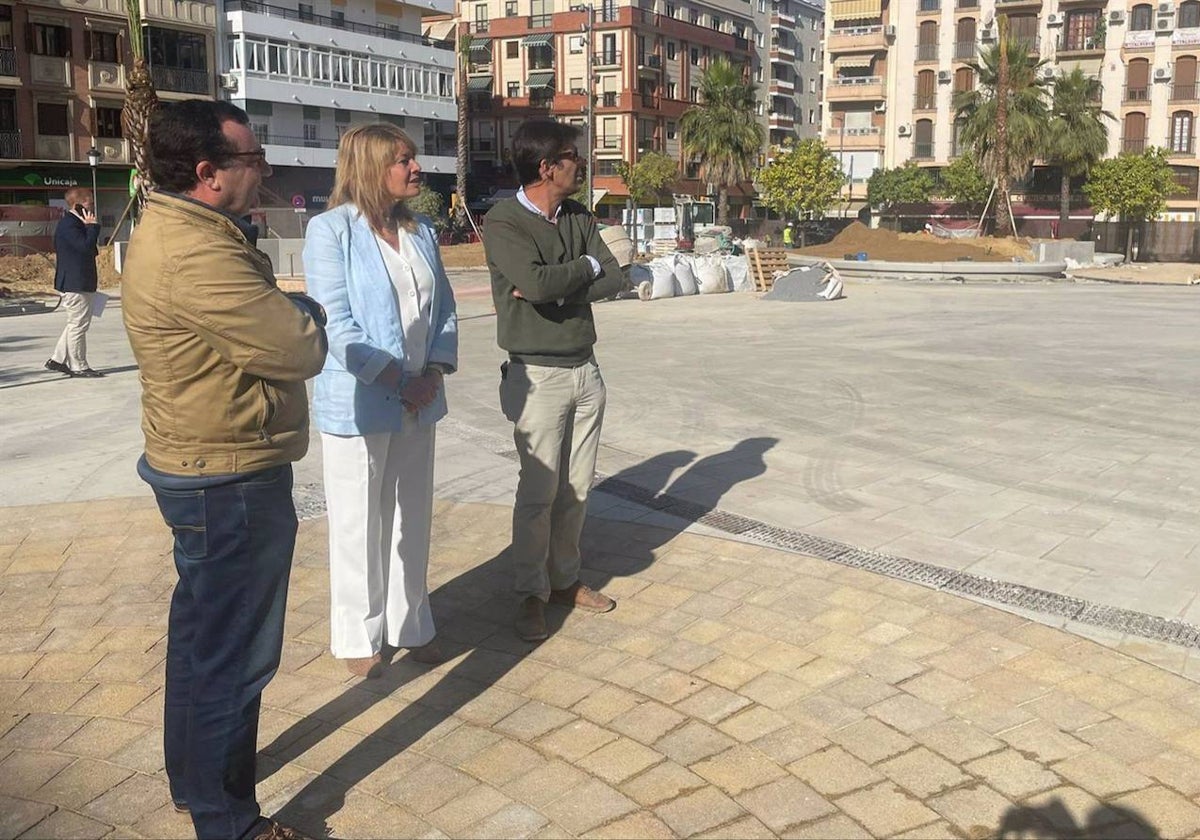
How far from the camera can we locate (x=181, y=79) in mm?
47375

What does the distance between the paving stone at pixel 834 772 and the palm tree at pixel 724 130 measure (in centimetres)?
6287

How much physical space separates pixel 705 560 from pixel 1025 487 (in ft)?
8.11

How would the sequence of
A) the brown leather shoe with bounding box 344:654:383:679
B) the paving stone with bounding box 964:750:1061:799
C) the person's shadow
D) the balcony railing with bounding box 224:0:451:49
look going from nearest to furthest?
the paving stone with bounding box 964:750:1061:799 < the person's shadow < the brown leather shoe with bounding box 344:654:383:679 < the balcony railing with bounding box 224:0:451:49

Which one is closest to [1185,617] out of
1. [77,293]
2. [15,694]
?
[15,694]

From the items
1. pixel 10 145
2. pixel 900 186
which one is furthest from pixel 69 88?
pixel 900 186

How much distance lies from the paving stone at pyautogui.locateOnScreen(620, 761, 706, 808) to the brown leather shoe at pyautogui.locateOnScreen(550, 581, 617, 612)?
4.49 feet

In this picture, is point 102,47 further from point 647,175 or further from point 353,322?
point 353,322

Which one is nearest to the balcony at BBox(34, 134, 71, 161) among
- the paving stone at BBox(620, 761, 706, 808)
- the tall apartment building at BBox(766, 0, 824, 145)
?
the paving stone at BBox(620, 761, 706, 808)

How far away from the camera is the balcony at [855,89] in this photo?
7238 cm

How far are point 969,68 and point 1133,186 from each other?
19.7 meters

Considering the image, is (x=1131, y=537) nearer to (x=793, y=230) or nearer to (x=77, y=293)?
(x=77, y=293)

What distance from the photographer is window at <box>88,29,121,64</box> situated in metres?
44.0

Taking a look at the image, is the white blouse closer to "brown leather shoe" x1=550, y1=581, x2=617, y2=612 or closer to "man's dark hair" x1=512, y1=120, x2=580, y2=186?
"man's dark hair" x1=512, y1=120, x2=580, y2=186

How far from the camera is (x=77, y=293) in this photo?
11156mm
